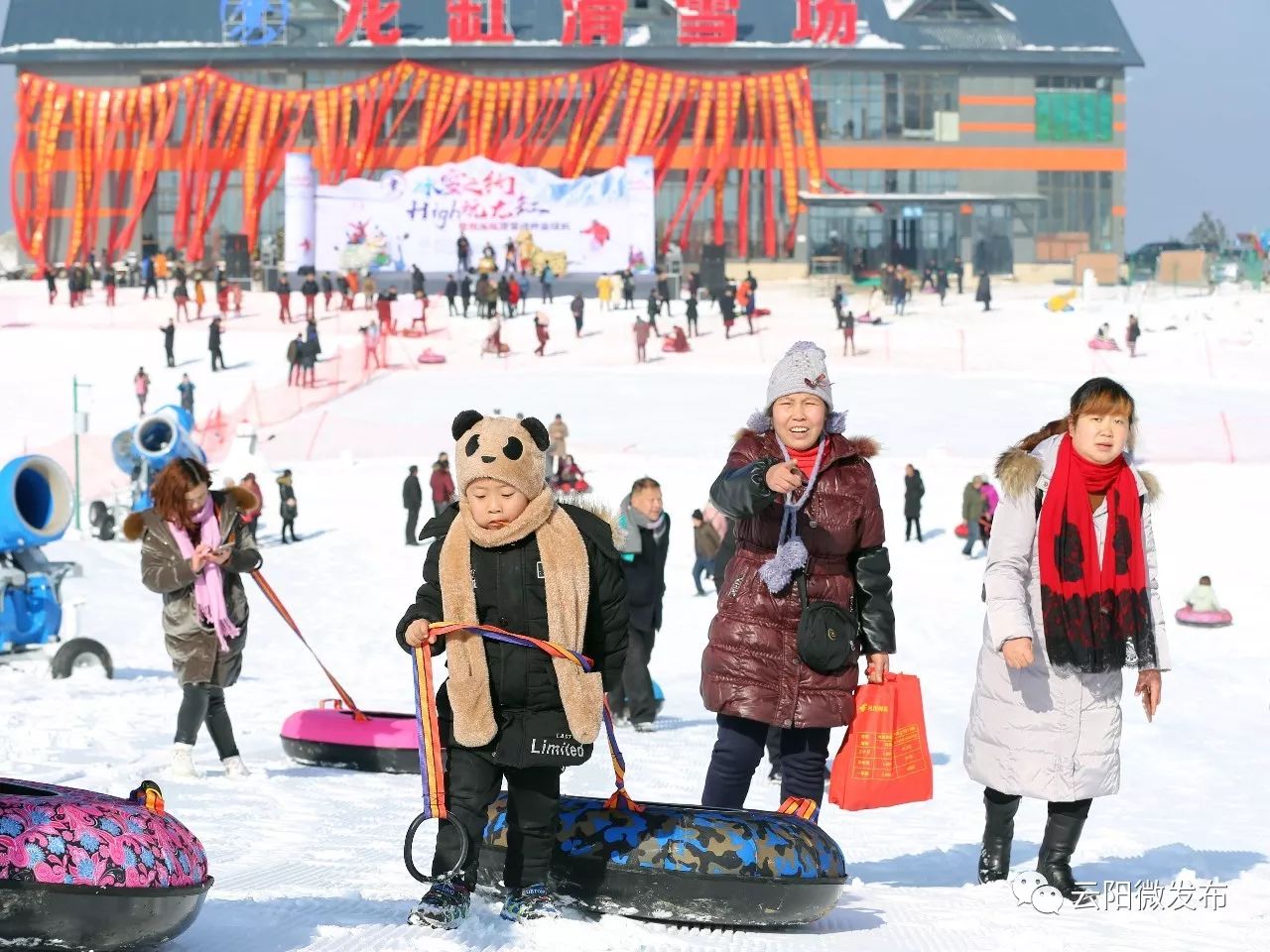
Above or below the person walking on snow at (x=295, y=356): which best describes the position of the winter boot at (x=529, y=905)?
below

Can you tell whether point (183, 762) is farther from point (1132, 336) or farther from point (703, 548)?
point (1132, 336)

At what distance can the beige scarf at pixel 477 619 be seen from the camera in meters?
4.47

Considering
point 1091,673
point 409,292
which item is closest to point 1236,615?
point 1091,673

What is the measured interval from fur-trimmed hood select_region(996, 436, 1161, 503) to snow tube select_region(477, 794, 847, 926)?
102 cm

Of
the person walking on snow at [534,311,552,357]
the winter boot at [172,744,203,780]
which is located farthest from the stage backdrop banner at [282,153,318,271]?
the winter boot at [172,744,203,780]

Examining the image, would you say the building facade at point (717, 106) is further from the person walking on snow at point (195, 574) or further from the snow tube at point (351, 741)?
the person walking on snow at point (195, 574)

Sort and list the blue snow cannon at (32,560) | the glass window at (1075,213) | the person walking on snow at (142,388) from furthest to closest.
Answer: the glass window at (1075,213)
the person walking on snow at (142,388)
the blue snow cannon at (32,560)

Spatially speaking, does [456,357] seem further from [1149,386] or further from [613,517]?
[613,517]

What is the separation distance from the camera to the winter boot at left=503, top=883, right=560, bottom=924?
14.9 feet

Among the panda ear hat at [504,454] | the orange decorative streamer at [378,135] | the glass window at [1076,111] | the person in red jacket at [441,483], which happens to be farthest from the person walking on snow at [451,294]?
the panda ear hat at [504,454]

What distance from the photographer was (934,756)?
31.0ft

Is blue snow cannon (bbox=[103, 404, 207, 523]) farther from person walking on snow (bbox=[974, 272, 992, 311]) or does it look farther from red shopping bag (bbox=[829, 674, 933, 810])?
person walking on snow (bbox=[974, 272, 992, 311])

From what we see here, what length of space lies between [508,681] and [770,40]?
60.8 m

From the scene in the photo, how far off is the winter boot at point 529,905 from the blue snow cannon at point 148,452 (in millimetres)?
15365
